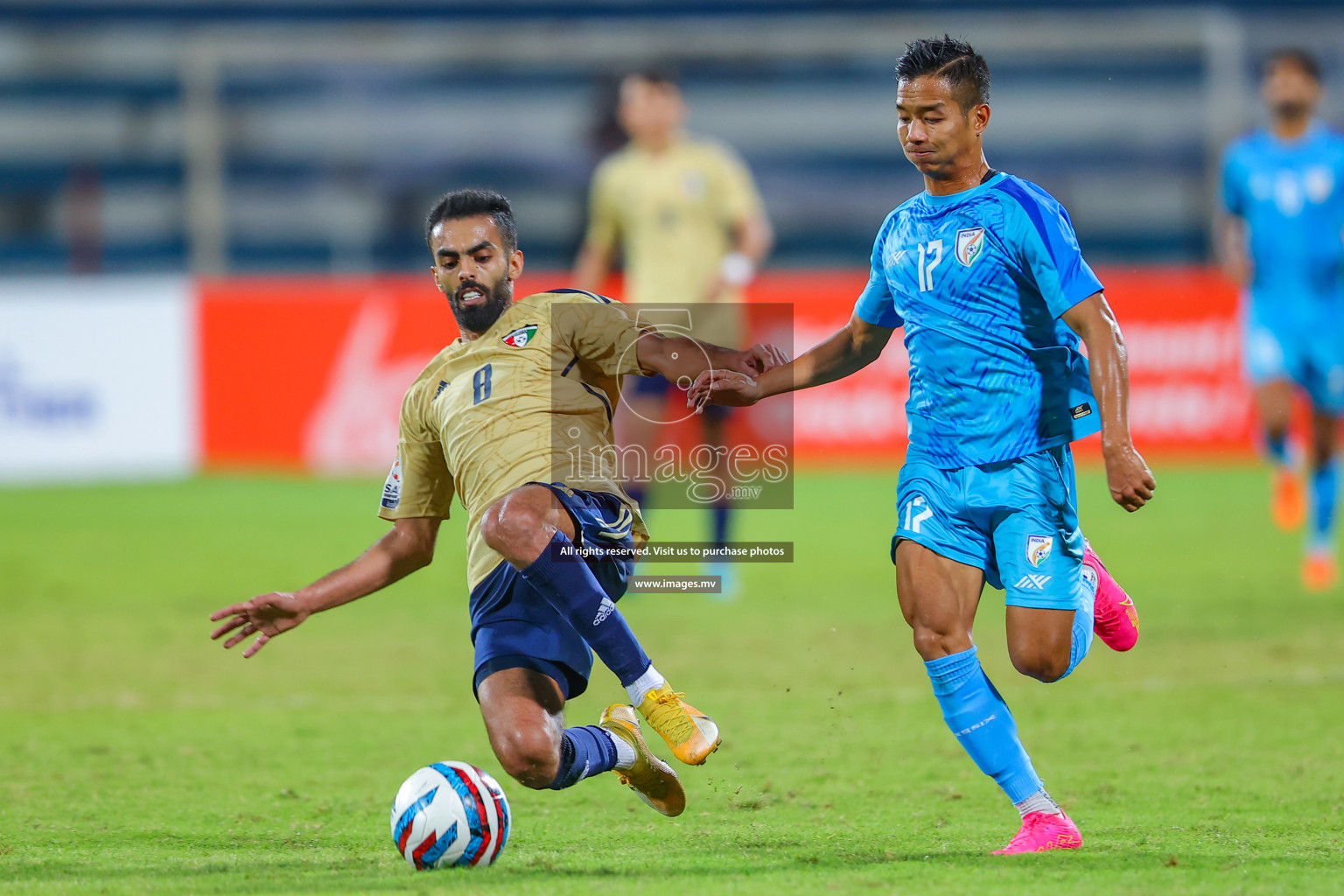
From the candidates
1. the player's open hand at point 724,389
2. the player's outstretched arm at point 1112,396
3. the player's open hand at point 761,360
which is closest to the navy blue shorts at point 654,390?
the player's open hand at point 761,360

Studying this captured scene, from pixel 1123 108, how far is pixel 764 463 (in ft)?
25.3

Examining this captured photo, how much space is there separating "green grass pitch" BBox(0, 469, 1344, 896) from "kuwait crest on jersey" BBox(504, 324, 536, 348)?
126 cm

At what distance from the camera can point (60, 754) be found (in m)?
5.27

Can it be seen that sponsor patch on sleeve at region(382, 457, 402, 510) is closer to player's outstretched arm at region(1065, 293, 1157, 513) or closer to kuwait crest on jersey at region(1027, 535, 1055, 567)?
kuwait crest on jersey at region(1027, 535, 1055, 567)

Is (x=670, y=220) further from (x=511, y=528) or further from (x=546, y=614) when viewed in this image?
(x=511, y=528)

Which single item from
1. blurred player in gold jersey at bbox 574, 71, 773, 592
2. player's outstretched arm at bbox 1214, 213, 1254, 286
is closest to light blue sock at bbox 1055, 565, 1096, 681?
blurred player in gold jersey at bbox 574, 71, 773, 592

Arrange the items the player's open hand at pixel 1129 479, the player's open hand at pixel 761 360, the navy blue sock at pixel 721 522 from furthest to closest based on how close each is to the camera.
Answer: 1. the navy blue sock at pixel 721 522
2. the player's open hand at pixel 761 360
3. the player's open hand at pixel 1129 479

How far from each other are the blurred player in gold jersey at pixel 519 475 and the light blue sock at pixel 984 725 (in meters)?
0.71

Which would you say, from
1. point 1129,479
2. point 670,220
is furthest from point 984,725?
point 670,220

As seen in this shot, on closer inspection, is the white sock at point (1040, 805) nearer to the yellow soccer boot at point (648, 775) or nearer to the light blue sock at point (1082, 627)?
the light blue sock at point (1082, 627)

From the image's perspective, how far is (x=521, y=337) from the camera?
14.0ft

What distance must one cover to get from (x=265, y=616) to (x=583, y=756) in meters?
0.86

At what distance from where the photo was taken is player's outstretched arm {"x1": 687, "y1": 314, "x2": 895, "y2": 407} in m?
4.12

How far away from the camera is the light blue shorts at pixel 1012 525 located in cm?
389
